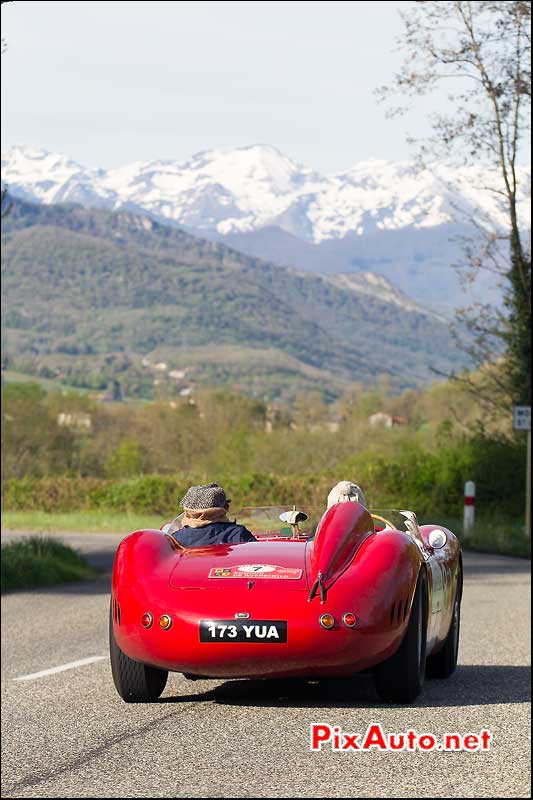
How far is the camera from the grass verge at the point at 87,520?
2.86m

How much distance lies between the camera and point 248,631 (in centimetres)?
196

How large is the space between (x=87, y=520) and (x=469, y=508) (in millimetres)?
1031

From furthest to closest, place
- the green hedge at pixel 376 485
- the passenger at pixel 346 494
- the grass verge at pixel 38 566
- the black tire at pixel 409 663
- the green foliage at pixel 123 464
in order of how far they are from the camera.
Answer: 1. the grass verge at pixel 38 566
2. the green foliage at pixel 123 464
3. the green hedge at pixel 376 485
4. the passenger at pixel 346 494
5. the black tire at pixel 409 663

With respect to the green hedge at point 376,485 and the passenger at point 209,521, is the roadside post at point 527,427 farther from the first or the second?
the passenger at point 209,521

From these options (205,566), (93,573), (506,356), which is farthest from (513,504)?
(93,573)

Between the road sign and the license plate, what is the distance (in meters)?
1.49

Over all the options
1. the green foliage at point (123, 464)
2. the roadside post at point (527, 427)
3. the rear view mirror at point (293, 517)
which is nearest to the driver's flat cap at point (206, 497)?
the rear view mirror at point (293, 517)

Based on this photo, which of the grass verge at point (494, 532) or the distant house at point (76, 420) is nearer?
the grass verge at point (494, 532)

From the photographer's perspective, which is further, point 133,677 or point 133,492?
point 133,492

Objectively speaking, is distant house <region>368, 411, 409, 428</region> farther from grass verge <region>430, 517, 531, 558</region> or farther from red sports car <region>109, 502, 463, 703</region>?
red sports car <region>109, 502, 463, 703</region>

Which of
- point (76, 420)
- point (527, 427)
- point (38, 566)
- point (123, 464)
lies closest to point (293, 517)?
point (527, 427)

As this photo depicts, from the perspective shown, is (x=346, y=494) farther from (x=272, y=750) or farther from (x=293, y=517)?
(x=272, y=750)

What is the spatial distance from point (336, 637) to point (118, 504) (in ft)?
5.29

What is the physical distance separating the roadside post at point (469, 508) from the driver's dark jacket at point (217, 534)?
78 centimetres
